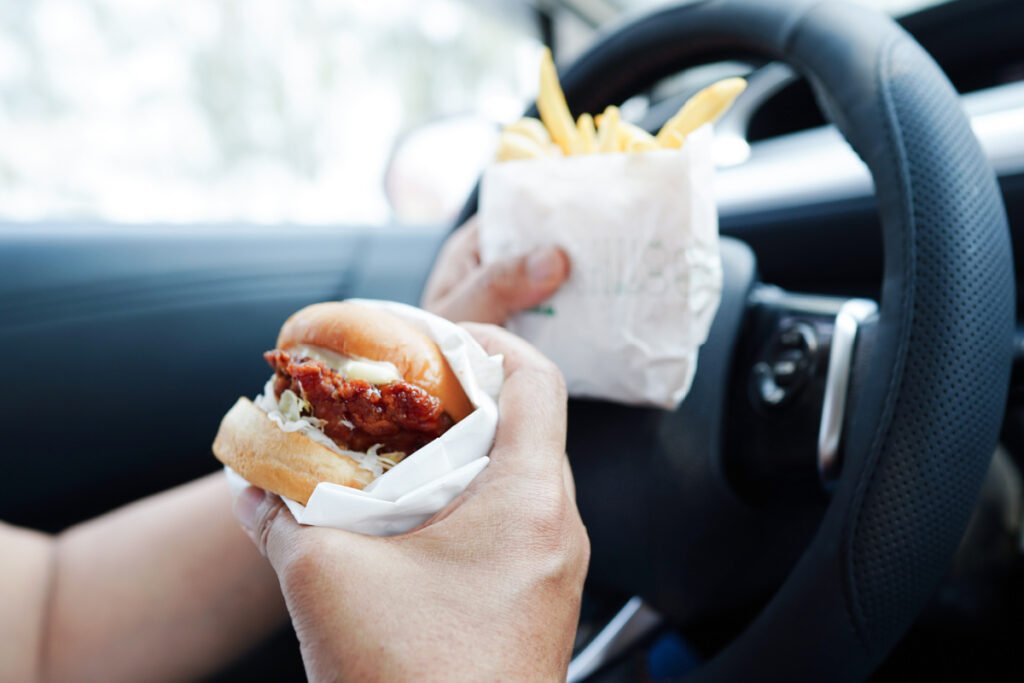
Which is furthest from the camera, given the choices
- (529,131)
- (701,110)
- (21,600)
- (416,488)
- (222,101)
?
(222,101)

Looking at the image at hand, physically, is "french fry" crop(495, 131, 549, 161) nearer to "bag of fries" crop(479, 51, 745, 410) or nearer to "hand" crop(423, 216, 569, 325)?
"bag of fries" crop(479, 51, 745, 410)

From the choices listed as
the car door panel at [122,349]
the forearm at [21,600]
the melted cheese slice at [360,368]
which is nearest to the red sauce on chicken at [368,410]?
the melted cheese slice at [360,368]

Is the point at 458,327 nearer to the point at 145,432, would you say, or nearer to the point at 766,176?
the point at 766,176

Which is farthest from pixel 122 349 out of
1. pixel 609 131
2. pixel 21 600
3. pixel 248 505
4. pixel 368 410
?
pixel 609 131

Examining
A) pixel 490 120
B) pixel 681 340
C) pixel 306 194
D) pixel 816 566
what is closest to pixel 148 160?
pixel 306 194

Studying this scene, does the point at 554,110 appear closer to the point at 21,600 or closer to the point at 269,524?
the point at 269,524

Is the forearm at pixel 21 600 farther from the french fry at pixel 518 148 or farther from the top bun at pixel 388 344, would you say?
the french fry at pixel 518 148
